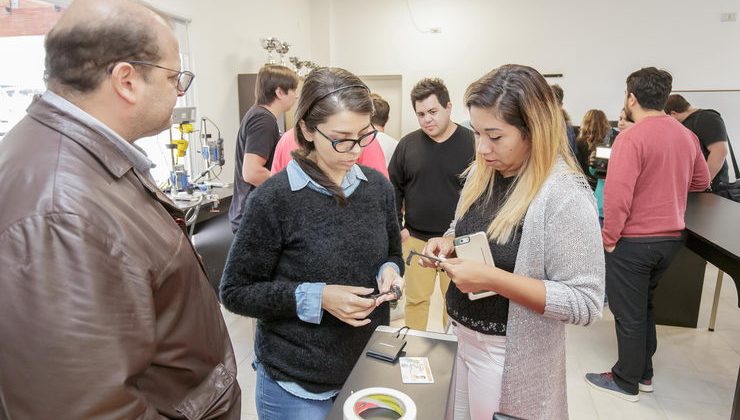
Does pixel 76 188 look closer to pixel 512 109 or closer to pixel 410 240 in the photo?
pixel 512 109

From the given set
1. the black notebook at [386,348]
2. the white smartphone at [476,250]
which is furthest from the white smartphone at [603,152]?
the black notebook at [386,348]

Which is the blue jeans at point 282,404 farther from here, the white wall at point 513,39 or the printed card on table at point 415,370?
the white wall at point 513,39

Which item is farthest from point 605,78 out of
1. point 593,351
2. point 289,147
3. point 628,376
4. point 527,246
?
point 527,246

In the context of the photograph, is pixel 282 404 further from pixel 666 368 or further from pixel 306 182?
pixel 666 368

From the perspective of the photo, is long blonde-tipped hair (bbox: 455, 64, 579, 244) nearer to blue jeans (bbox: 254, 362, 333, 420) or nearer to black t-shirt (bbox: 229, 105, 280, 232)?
blue jeans (bbox: 254, 362, 333, 420)

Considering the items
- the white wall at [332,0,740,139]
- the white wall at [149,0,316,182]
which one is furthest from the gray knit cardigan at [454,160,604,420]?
the white wall at [332,0,740,139]

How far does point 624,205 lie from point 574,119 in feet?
14.9

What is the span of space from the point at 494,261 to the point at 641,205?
1.42 m

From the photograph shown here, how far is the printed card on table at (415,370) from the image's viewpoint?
0.85 metres

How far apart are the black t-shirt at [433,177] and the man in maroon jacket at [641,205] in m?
0.75

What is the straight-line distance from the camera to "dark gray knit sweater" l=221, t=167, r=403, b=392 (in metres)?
1.03

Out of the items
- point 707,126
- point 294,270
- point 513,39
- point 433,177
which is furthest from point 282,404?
point 513,39

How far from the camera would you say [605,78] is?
5.94 meters

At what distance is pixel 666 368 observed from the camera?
268cm
